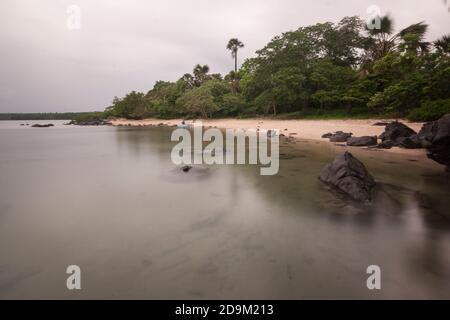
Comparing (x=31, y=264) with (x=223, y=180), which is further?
(x=223, y=180)

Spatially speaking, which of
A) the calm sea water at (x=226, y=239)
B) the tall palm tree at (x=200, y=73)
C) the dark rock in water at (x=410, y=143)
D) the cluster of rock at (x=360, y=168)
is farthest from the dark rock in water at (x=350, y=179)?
the tall palm tree at (x=200, y=73)

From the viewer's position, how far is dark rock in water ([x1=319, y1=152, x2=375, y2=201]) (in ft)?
22.9

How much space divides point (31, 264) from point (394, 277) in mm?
5646

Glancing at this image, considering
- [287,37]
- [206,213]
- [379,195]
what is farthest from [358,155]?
[287,37]

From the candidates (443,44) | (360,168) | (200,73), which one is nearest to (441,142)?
(360,168)

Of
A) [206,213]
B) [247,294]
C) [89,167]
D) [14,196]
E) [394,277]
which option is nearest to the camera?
[247,294]

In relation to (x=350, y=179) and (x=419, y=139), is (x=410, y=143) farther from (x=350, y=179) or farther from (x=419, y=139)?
(x=350, y=179)

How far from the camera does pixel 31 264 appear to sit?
13.5 ft

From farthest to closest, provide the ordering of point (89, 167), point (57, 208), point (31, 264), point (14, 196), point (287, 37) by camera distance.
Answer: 1. point (287, 37)
2. point (89, 167)
3. point (14, 196)
4. point (57, 208)
5. point (31, 264)

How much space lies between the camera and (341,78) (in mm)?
33656

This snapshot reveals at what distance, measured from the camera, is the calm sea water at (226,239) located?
138 inches

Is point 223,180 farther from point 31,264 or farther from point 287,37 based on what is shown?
point 287,37

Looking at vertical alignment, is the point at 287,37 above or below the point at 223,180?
above

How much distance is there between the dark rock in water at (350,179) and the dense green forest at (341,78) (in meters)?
15.7
